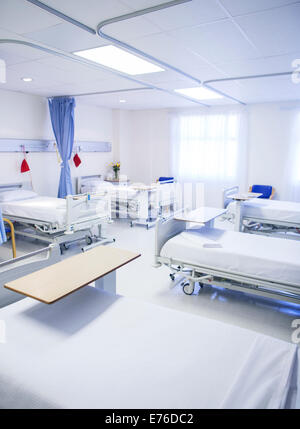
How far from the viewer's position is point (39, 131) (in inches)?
218

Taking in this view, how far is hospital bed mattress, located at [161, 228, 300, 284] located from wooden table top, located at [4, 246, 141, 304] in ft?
3.03

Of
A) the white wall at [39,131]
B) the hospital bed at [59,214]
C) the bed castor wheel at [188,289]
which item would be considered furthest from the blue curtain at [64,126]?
the bed castor wheel at [188,289]

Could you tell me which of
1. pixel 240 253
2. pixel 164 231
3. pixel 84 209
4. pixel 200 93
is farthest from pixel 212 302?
pixel 200 93

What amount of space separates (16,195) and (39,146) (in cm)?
115

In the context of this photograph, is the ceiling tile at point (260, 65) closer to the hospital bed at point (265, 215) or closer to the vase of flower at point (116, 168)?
the hospital bed at point (265, 215)

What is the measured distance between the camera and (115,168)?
23.3 ft

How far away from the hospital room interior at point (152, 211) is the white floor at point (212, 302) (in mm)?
20

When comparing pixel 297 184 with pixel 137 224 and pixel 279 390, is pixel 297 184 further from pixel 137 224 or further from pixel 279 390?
pixel 279 390

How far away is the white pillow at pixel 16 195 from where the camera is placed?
4.67m

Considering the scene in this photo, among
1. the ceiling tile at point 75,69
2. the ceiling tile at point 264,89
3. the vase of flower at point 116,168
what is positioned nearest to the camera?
the ceiling tile at point 75,69

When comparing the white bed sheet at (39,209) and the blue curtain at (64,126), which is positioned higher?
the blue curtain at (64,126)

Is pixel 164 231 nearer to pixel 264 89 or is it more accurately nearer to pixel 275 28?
pixel 275 28
